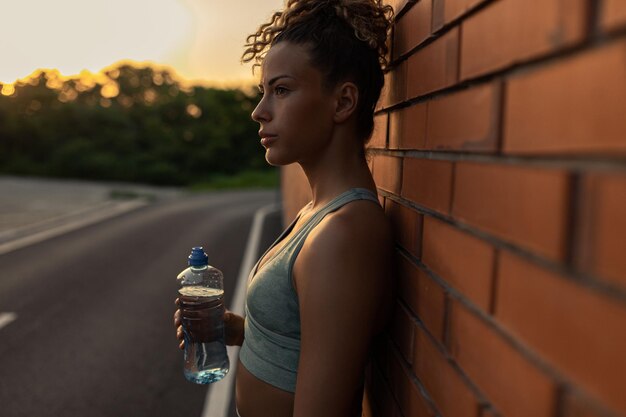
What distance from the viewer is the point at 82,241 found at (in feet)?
39.8

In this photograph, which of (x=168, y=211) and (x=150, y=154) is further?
(x=150, y=154)

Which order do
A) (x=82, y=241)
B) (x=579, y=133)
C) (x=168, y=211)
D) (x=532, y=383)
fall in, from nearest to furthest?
(x=579, y=133)
(x=532, y=383)
(x=82, y=241)
(x=168, y=211)

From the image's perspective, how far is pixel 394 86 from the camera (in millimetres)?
1811

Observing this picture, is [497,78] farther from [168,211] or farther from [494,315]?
[168,211]

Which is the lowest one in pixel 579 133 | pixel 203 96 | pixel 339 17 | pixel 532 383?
pixel 532 383

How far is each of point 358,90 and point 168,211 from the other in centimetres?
1720

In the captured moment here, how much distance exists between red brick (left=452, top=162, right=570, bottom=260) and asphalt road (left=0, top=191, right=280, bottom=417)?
13.0 ft

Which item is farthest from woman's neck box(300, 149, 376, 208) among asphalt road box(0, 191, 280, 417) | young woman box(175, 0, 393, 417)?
asphalt road box(0, 191, 280, 417)

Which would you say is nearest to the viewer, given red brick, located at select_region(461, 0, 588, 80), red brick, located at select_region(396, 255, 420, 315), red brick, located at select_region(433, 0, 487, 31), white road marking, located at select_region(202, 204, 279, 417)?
red brick, located at select_region(461, 0, 588, 80)

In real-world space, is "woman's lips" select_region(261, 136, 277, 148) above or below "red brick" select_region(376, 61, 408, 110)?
below

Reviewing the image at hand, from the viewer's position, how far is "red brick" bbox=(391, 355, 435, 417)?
140 centimetres

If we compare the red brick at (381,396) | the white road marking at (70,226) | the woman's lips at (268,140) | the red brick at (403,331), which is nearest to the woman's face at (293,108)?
the woman's lips at (268,140)

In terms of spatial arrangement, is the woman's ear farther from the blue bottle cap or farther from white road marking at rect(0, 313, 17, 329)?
white road marking at rect(0, 313, 17, 329)

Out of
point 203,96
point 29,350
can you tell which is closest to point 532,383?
point 29,350
